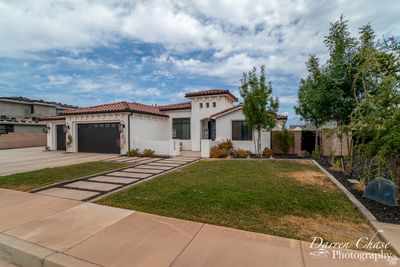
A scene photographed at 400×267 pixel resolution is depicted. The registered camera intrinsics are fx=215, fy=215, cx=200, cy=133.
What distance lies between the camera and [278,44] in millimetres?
12953

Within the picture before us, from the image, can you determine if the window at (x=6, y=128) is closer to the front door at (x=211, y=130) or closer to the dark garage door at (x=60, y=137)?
the dark garage door at (x=60, y=137)

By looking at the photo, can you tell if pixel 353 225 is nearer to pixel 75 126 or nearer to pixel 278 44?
pixel 278 44

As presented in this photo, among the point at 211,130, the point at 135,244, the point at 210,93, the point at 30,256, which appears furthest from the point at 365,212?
the point at 211,130

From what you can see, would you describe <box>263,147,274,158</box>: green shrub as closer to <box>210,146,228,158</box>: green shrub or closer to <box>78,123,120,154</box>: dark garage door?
<box>210,146,228,158</box>: green shrub

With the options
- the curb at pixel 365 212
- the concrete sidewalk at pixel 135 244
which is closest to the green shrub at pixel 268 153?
the curb at pixel 365 212

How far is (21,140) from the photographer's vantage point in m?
25.2

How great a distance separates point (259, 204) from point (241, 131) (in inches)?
460

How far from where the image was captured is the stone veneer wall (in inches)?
923

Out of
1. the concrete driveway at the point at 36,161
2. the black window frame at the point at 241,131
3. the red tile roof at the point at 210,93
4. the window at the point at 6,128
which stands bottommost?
the concrete driveway at the point at 36,161

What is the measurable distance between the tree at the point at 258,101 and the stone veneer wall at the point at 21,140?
25842mm

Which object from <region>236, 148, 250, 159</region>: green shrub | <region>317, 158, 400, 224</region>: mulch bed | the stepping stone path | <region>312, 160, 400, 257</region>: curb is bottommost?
<region>317, 158, 400, 224</region>: mulch bed

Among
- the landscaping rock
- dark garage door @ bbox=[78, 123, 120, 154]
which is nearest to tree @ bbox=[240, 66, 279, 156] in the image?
the landscaping rock

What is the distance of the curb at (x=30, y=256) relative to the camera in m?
2.85

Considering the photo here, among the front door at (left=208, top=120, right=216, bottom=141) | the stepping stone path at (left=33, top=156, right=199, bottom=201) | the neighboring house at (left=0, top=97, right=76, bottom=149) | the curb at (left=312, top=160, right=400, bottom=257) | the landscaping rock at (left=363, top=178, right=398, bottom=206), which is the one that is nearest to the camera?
the curb at (left=312, top=160, right=400, bottom=257)
